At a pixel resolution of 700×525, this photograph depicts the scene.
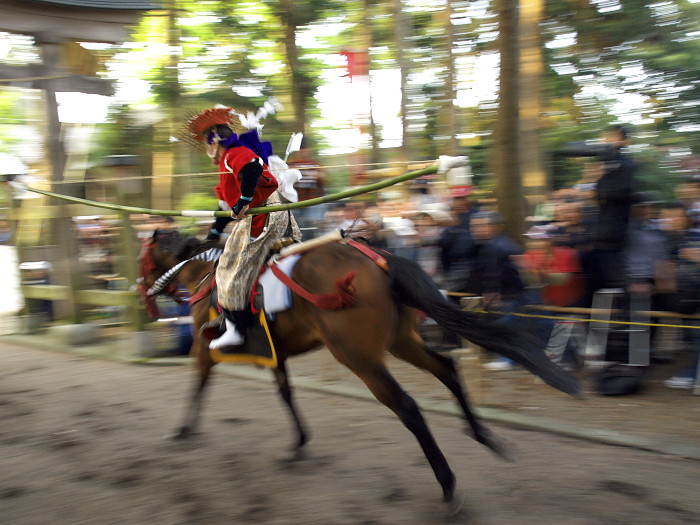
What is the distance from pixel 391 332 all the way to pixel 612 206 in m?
2.81

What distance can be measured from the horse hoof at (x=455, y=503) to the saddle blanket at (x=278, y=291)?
155cm

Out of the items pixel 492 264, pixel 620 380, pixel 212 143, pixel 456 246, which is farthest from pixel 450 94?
pixel 212 143

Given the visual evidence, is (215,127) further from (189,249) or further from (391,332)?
(391,332)

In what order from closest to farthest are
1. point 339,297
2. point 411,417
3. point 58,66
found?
point 411,417, point 339,297, point 58,66

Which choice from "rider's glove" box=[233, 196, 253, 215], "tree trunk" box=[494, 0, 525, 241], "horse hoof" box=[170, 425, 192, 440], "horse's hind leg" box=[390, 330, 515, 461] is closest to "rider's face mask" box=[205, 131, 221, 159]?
"rider's glove" box=[233, 196, 253, 215]

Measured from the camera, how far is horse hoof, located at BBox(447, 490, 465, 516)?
3756 mm

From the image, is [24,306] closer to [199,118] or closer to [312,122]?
[199,118]

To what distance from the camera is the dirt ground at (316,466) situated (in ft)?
12.6

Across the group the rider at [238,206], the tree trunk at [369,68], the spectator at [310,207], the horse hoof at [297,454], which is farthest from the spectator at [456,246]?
the tree trunk at [369,68]

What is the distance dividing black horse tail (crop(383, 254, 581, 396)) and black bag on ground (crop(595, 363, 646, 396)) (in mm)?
2183

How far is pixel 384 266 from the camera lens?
4.30 meters

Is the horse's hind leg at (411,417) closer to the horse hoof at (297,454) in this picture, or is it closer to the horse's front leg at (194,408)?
the horse hoof at (297,454)

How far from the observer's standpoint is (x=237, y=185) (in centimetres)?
475

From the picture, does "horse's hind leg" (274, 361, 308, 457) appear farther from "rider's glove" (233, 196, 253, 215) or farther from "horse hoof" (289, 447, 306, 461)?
"rider's glove" (233, 196, 253, 215)
